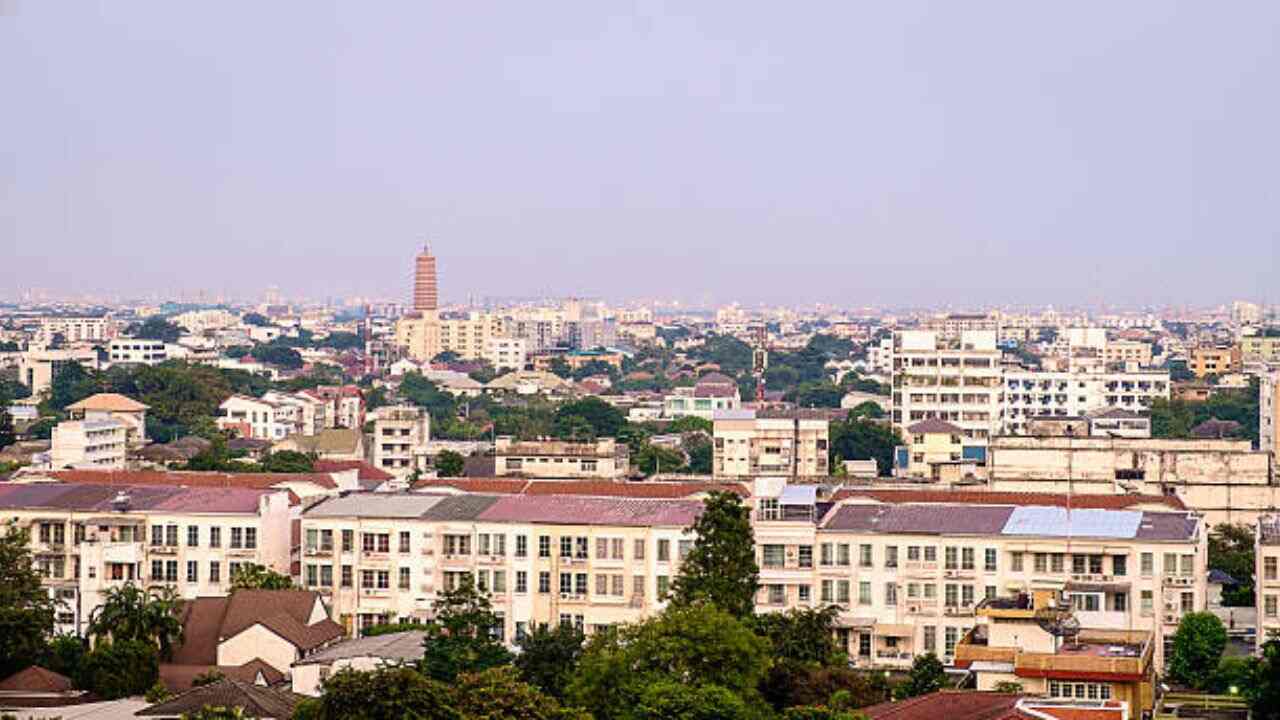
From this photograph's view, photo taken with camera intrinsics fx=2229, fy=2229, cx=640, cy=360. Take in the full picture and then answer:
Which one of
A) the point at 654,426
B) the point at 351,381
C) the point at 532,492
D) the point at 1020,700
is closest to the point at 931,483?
the point at 532,492

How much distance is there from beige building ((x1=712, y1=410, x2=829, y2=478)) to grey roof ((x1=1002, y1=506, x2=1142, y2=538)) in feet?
61.9

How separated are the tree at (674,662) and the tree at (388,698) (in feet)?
8.02

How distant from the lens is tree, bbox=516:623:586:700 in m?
22.6

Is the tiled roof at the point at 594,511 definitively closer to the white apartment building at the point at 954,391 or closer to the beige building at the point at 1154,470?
the beige building at the point at 1154,470

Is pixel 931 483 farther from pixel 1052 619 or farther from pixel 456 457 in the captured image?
pixel 1052 619

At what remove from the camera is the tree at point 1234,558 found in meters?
30.6

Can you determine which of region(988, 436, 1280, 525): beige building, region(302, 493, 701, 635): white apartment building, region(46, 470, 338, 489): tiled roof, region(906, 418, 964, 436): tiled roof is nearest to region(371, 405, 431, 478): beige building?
region(906, 418, 964, 436): tiled roof

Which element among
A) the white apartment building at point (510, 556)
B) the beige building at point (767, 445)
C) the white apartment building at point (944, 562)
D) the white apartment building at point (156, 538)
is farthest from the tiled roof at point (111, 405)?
the white apartment building at point (944, 562)

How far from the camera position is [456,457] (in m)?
44.5

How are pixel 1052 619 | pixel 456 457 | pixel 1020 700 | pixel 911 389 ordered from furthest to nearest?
pixel 911 389 → pixel 456 457 → pixel 1052 619 → pixel 1020 700

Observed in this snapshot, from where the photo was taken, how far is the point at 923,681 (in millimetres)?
23406

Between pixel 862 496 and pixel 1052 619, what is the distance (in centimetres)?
919

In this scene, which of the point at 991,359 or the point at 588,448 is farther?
the point at 991,359

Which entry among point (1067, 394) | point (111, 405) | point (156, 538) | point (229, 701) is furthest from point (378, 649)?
point (1067, 394)
